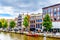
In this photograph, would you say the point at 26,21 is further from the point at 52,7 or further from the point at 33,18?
the point at 52,7

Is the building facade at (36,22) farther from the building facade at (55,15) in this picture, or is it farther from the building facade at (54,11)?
the building facade at (55,15)

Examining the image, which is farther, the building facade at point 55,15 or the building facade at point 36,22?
the building facade at point 36,22

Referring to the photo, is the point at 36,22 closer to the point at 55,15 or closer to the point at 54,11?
the point at 54,11

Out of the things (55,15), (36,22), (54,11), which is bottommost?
(36,22)

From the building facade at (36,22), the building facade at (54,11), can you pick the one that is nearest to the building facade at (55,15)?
the building facade at (54,11)

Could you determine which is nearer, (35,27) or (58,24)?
(58,24)

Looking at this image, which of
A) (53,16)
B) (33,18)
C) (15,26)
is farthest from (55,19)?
(15,26)

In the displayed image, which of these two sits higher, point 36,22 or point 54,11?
point 54,11

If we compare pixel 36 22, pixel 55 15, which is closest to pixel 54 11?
pixel 55 15

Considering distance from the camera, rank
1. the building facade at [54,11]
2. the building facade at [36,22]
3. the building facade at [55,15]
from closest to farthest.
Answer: the building facade at [55,15] → the building facade at [54,11] → the building facade at [36,22]

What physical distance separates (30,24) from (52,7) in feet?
124

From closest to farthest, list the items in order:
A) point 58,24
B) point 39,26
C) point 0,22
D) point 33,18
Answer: point 58,24 < point 39,26 < point 33,18 < point 0,22

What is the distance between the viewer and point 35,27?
131750 millimetres

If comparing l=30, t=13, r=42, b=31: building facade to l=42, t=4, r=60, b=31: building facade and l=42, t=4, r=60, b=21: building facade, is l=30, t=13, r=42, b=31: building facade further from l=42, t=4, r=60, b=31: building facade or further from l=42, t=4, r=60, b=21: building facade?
l=42, t=4, r=60, b=31: building facade
